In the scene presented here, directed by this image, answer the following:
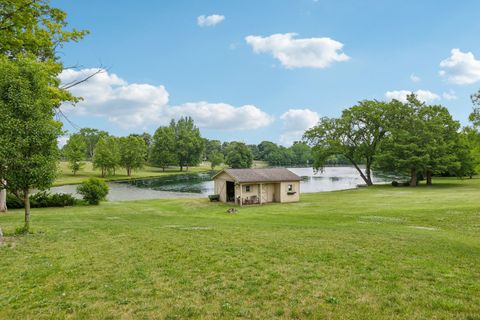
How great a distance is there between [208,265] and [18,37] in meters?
11.6

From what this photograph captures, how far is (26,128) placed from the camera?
1218 centimetres

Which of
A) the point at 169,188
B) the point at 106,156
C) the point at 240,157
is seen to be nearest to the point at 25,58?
the point at 169,188

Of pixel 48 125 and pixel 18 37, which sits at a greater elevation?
pixel 18 37

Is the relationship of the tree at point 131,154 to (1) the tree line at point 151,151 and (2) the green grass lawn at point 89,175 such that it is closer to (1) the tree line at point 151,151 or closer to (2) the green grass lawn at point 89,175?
(1) the tree line at point 151,151

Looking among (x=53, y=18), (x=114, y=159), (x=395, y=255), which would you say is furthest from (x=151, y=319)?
(x=114, y=159)

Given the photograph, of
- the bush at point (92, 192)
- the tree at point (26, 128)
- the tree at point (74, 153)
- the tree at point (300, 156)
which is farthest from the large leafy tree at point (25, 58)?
the tree at point (300, 156)

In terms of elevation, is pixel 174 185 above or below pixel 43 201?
below

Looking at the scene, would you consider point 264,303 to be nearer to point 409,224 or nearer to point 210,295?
point 210,295

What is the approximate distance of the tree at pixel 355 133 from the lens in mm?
51188

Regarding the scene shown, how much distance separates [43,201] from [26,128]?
18.2 m

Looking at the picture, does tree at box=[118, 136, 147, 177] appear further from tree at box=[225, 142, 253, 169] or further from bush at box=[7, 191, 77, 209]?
bush at box=[7, 191, 77, 209]

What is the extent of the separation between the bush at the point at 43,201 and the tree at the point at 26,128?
16.3 meters

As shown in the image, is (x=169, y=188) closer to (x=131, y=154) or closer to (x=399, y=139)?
(x=131, y=154)

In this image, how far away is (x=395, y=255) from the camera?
9859mm
